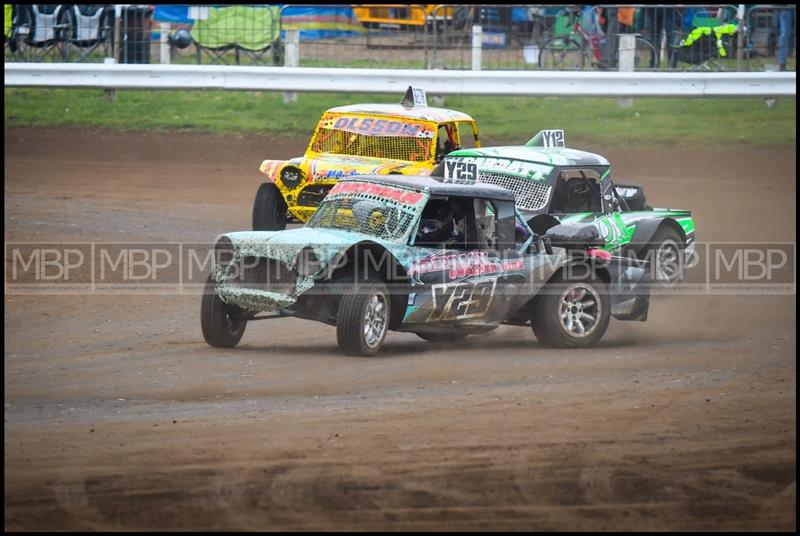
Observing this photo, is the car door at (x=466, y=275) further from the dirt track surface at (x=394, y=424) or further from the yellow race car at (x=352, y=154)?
the yellow race car at (x=352, y=154)

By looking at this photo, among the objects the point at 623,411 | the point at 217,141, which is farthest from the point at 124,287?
the point at 217,141

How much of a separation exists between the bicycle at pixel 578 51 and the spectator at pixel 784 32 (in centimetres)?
210

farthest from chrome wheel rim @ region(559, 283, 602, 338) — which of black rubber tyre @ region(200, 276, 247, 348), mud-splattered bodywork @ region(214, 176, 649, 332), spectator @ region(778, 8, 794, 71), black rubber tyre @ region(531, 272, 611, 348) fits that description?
spectator @ region(778, 8, 794, 71)

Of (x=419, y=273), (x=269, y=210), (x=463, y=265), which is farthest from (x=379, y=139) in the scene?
(x=419, y=273)

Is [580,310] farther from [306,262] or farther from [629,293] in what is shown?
[306,262]

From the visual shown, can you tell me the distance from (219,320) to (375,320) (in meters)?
1.21

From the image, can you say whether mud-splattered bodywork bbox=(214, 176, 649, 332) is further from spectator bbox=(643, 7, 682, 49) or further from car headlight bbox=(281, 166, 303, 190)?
spectator bbox=(643, 7, 682, 49)

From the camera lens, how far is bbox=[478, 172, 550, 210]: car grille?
13148mm

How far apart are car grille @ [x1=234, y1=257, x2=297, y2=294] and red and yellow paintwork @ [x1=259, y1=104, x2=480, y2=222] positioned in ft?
13.8

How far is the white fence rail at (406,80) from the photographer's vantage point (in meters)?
21.0

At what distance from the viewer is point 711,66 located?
2172 centimetres

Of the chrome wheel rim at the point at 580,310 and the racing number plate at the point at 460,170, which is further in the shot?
the racing number plate at the point at 460,170

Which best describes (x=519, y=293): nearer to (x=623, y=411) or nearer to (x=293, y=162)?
(x=623, y=411)

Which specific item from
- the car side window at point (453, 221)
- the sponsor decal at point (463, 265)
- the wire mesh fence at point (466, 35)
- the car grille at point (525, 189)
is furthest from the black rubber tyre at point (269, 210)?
the wire mesh fence at point (466, 35)
